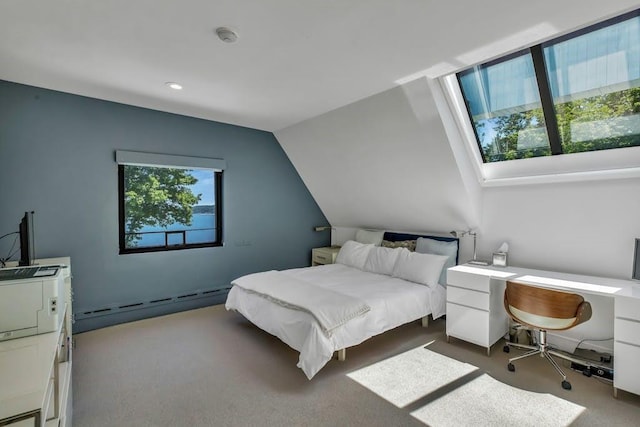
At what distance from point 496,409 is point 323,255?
328 cm

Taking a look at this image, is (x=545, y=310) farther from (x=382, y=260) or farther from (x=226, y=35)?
(x=226, y=35)

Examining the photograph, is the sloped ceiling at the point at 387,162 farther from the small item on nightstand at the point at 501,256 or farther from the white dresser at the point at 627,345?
the white dresser at the point at 627,345

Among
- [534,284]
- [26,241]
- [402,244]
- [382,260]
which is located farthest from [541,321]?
[26,241]

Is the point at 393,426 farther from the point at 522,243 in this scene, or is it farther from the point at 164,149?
the point at 164,149

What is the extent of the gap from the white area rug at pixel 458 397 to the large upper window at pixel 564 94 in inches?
86.3

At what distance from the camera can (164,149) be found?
3.89m

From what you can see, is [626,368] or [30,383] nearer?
[30,383]

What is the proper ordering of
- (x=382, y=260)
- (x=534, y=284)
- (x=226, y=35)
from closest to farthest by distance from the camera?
(x=226, y=35) < (x=534, y=284) < (x=382, y=260)

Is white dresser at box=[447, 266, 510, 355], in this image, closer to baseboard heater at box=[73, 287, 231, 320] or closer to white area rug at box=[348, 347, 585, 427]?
white area rug at box=[348, 347, 585, 427]

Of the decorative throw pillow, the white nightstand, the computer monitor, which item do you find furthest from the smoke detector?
the white nightstand

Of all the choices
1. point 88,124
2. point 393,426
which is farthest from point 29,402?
point 88,124

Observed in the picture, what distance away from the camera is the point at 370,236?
4.88 metres

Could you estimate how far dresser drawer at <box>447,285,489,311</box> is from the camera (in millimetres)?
2988

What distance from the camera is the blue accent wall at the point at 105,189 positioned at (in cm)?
309
